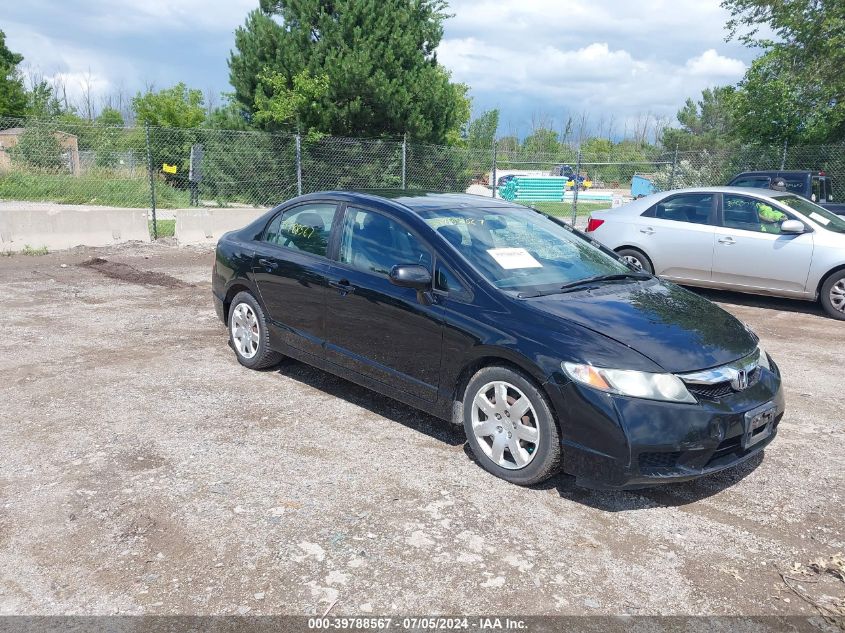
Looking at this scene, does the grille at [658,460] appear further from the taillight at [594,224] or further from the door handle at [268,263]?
the taillight at [594,224]

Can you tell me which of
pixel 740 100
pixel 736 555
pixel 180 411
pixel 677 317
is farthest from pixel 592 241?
pixel 740 100

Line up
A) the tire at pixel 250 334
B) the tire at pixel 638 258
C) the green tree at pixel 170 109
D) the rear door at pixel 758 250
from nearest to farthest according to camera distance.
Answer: the tire at pixel 250 334 → the rear door at pixel 758 250 → the tire at pixel 638 258 → the green tree at pixel 170 109

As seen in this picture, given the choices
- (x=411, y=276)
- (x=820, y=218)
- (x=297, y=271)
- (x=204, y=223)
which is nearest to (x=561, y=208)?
(x=204, y=223)

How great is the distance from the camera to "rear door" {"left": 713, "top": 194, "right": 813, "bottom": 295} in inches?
Result: 331

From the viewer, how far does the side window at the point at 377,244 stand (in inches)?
178

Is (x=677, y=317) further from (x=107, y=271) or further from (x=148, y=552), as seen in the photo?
(x=107, y=271)

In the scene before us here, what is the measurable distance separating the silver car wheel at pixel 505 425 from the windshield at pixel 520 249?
0.64 metres

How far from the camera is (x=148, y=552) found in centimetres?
320

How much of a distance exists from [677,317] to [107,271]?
9.13 m

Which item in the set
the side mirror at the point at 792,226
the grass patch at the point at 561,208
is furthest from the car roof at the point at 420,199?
the grass patch at the point at 561,208

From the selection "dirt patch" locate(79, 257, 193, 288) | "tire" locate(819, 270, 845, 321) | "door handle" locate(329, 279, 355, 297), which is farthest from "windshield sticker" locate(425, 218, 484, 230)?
"dirt patch" locate(79, 257, 193, 288)

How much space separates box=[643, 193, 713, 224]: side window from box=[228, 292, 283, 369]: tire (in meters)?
5.83

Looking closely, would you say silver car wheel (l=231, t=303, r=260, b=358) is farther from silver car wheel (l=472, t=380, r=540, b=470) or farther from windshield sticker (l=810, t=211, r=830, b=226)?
windshield sticker (l=810, t=211, r=830, b=226)

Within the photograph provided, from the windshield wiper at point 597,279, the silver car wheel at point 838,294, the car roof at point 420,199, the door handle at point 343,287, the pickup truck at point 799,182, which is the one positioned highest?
the pickup truck at point 799,182
